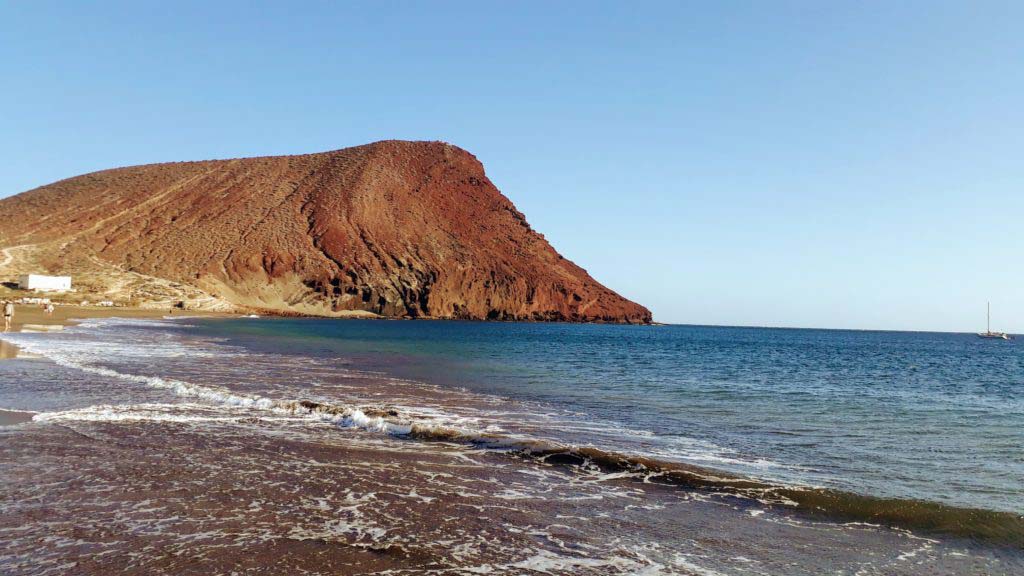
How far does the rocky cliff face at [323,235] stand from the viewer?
377 ft

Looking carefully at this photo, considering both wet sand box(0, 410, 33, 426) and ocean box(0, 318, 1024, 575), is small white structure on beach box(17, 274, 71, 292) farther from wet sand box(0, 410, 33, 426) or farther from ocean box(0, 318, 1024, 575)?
wet sand box(0, 410, 33, 426)

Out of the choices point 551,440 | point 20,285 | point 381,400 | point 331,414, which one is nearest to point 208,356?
point 381,400

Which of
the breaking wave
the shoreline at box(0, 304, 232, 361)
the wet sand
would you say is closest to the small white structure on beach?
the shoreline at box(0, 304, 232, 361)

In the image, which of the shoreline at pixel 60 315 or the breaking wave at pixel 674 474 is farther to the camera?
the shoreline at pixel 60 315

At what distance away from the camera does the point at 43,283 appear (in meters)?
80.4

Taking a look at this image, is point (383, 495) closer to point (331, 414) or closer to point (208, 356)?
point (331, 414)

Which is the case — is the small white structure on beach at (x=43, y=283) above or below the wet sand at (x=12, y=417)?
above

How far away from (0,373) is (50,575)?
689 inches

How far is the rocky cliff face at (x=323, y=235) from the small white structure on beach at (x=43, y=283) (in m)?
16.0

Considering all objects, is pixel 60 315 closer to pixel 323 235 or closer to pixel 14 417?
pixel 14 417

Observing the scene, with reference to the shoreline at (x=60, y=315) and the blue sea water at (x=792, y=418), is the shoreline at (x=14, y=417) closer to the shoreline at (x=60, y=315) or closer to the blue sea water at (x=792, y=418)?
the blue sea water at (x=792, y=418)

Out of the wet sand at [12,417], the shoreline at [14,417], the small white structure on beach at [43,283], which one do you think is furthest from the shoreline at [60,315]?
the wet sand at [12,417]

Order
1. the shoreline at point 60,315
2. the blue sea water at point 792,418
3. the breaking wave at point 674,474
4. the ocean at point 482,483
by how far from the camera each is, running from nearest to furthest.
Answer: the ocean at point 482,483
the breaking wave at point 674,474
the blue sea water at point 792,418
the shoreline at point 60,315

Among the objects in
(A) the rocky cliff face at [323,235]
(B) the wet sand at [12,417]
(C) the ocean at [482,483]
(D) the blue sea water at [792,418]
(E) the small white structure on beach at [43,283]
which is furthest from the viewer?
(A) the rocky cliff face at [323,235]
